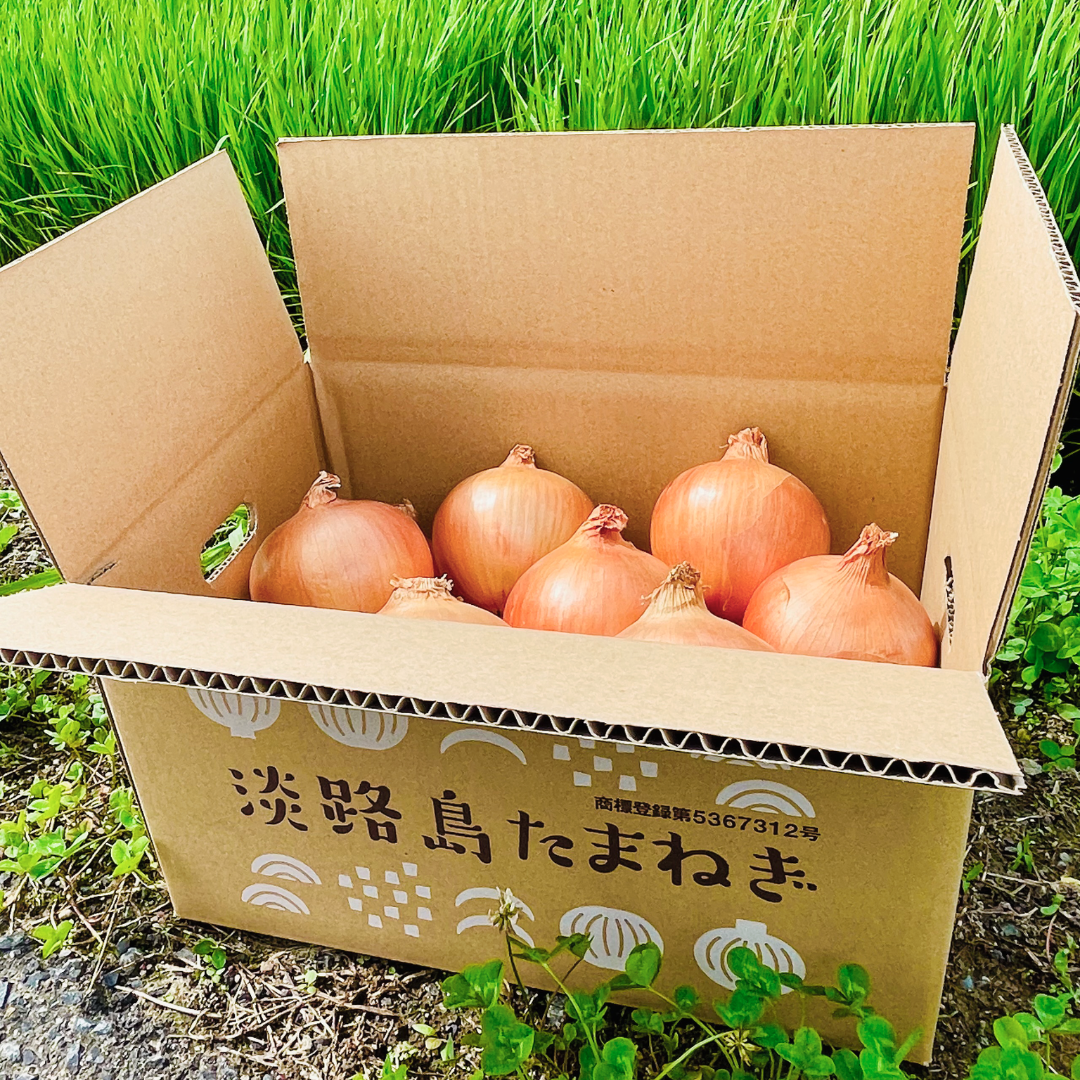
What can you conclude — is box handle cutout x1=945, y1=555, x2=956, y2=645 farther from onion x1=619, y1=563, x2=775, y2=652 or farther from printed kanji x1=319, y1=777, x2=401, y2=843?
printed kanji x1=319, y1=777, x2=401, y2=843

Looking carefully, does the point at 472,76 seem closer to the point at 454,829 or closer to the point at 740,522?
the point at 740,522

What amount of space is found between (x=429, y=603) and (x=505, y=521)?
218 mm

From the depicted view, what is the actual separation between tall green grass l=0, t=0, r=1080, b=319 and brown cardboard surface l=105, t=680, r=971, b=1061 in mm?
1013

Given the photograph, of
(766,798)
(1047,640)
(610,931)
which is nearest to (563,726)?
(766,798)

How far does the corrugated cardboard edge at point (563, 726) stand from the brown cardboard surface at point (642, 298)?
59 centimetres

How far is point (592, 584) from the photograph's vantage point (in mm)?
991

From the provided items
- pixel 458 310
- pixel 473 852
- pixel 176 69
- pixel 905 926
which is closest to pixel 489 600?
pixel 458 310

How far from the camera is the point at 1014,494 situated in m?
0.69

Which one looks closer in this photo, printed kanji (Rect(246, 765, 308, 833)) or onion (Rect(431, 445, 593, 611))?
printed kanji (Rect(246, 765, 308, 833))

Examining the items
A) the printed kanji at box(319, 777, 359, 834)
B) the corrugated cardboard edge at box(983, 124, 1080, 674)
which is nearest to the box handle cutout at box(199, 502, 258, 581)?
the printed kanji at box(319, 777, 359, 834)

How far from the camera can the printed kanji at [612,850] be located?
0.74 metres

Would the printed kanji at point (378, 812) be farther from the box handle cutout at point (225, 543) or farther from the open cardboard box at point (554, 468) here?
the box handle cutout at point (225, 543)

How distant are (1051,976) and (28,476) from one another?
958 millimetres

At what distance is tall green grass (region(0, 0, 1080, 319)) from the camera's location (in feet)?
4.64
